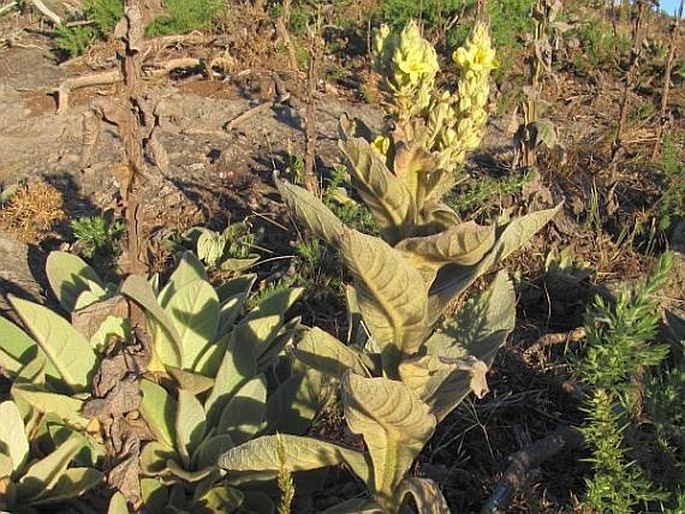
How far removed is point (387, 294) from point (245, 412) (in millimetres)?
813

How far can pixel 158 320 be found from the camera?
2.50 m

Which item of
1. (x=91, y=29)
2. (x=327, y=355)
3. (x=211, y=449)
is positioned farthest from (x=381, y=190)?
(x=91, y=29)

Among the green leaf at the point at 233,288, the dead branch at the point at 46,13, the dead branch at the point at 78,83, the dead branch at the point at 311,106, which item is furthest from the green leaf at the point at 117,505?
the dead branch at the point at 46,13

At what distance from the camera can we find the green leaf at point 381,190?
1.76 meters

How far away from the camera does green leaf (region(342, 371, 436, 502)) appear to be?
1.84 meters

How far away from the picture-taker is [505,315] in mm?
2332

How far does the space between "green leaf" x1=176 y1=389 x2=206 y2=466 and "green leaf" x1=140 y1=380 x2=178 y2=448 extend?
52 mm

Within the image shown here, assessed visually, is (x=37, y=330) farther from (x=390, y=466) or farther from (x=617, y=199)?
(x=617, y=199)

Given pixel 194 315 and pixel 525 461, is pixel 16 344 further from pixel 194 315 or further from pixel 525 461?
pixel 525 461

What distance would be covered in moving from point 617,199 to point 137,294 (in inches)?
137

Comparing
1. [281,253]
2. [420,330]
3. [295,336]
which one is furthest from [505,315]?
[281,253]

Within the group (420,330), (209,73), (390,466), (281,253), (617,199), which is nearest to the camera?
(420,330)

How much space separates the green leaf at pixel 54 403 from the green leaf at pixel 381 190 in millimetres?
1228

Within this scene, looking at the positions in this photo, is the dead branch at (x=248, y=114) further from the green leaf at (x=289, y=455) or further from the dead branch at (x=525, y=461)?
the green leaf at (x=289, y=455)
